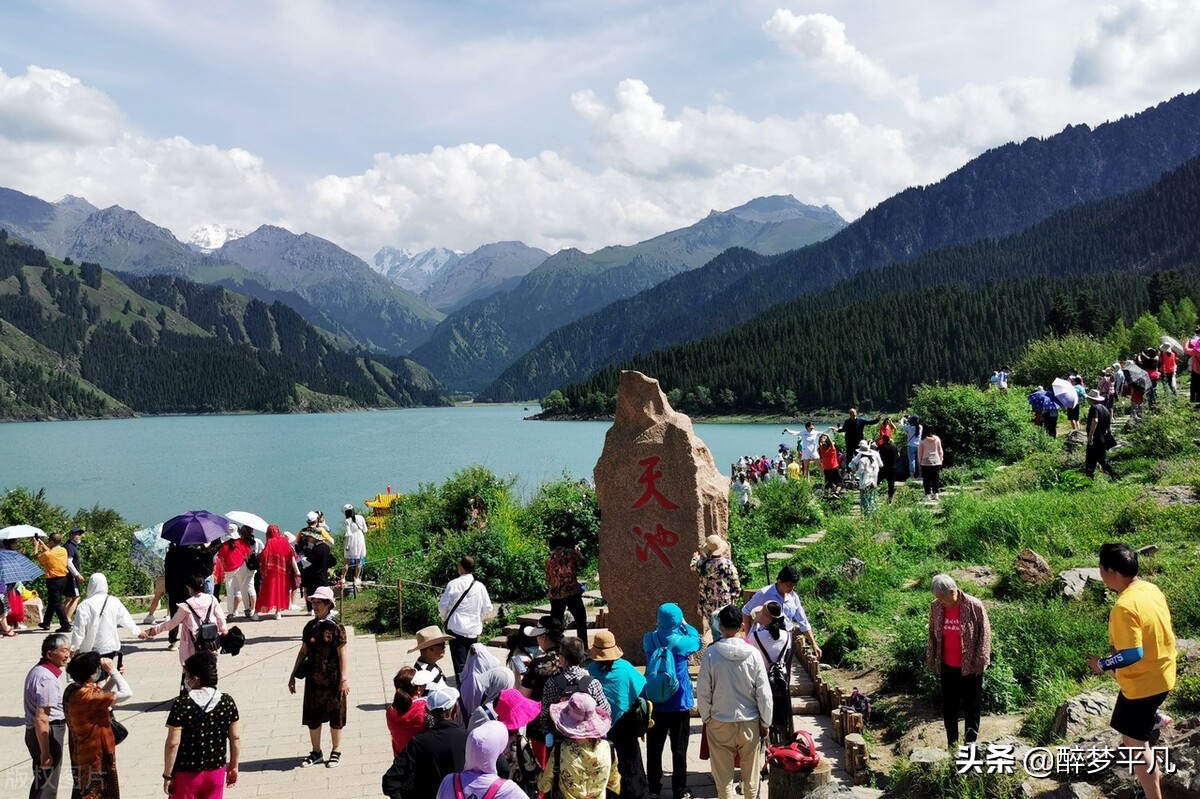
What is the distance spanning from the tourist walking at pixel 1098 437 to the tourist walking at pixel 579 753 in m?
11.2

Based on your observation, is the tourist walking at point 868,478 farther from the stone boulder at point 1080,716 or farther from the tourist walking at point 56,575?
the tourist walking at point 56,575

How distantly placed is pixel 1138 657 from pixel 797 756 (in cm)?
230

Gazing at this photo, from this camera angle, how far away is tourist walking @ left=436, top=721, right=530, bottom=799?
158 inches

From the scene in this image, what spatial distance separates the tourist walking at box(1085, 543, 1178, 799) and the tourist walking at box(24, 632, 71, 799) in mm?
6939

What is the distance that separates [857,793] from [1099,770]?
148cm

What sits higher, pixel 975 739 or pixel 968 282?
pixel 968 282

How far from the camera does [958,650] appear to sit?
6.01m

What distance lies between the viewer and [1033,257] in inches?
6383

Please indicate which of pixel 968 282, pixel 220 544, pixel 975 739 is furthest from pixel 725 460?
pixel 968 282

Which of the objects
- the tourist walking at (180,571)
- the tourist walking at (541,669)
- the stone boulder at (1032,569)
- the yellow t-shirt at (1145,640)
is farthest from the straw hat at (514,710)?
the tourist walking at (180,571)

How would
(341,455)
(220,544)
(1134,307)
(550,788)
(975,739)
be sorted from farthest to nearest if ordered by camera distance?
(1134,307) → (341,455) → (220,544) → (975,739) → (550,788)

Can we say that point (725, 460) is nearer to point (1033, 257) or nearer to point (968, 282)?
point (968, 282)

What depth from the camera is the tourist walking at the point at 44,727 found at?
18.5ft

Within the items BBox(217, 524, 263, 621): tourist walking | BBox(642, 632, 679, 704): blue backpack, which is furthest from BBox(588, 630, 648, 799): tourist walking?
BBox(217, 524, 263, 621): tourist walking
